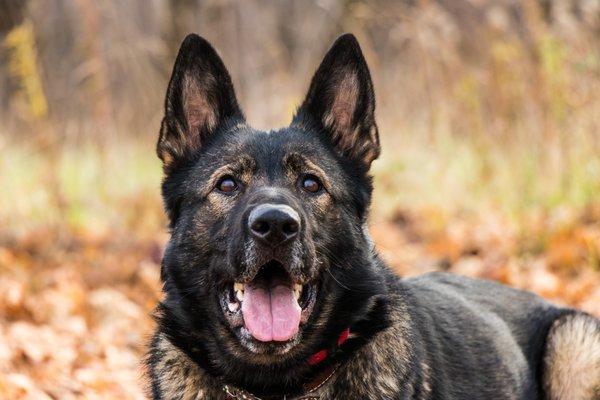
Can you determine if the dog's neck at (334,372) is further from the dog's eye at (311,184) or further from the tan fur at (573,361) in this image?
the tan fur at (573,361)

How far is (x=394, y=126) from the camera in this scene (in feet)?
32.2

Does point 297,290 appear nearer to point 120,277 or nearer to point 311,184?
point 311,184

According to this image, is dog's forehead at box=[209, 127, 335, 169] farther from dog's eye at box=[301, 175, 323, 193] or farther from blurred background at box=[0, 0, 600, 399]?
blurred background at box=[0, 0, 600, 399]

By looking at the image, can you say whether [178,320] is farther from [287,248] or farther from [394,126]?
[394,126]

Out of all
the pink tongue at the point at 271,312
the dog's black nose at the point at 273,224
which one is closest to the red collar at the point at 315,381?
the pink tongue at the point at 271,312

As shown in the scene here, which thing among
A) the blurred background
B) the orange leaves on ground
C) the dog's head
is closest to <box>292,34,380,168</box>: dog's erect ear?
the dog's head

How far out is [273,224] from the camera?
3016mm

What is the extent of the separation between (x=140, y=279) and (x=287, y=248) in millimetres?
3720

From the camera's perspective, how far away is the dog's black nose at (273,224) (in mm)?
3012

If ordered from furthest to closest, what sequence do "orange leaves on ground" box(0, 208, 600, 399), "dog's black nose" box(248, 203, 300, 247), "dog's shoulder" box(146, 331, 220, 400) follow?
1. "orange leaves on ground" box(0, 208, 600, 399)
2. "dog's shoulder" box(146, 331, 220, 400)
3. "dog's black nose" box(248, 203, 300, 247)

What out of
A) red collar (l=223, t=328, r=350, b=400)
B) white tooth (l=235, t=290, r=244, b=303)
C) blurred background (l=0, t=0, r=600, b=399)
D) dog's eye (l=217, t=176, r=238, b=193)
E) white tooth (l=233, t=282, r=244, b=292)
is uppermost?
blurred background (l=0, t=0, r=600, b=399)

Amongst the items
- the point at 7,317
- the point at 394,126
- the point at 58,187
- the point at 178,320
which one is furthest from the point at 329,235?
the point at 394,126

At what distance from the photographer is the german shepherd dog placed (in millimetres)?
3172

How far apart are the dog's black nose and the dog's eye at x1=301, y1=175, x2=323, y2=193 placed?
38 cm
